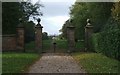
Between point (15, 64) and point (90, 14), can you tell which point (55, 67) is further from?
point (90, 14)

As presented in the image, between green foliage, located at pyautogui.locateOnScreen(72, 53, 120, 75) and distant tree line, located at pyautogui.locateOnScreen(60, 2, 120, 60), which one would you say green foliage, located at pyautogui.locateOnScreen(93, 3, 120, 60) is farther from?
green foliage, located at pyautogui.locateOnScreen(72, 53, 120, 75)

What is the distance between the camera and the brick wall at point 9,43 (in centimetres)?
3550

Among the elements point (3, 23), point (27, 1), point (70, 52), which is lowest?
point (70, 52)

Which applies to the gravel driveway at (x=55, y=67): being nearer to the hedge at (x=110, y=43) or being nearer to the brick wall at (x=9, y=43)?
the hedge at (x=110, y=43)

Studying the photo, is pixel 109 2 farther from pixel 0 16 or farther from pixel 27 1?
pixel 27 1

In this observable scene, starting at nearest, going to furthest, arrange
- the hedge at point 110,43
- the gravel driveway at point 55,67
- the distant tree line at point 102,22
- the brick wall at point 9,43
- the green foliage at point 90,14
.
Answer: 1. the gravel driveway at point 55,67
2. the hedge at point 110,43
3. the distant tree line at point 102,22
4. the brick wall at point 9,43
5. the green foliage at point 90,14

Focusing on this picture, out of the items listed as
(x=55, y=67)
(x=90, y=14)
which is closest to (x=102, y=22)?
(x=90, y=14)

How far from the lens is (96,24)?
45969mm

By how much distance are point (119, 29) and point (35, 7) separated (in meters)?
42.6

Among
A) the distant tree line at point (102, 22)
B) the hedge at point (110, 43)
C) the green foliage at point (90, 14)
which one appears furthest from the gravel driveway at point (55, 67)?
the green foliage at point (90, 14)

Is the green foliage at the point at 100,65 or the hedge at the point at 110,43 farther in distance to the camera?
the hedge at the point at 110,43

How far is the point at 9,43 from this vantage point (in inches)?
1396

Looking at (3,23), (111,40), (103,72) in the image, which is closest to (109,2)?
(3,23)

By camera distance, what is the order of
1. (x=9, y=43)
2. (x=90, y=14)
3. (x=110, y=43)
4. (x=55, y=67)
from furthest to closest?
1. (x=90, y=14)
2. (x=9, y=43)
3. (x=110, y=43)
4. (x=55, y=67)
